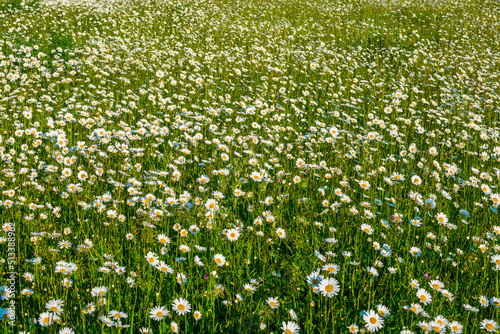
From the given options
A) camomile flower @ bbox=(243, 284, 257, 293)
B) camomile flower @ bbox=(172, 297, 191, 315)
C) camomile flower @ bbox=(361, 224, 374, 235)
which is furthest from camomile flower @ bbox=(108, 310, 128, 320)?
camomile flower @ bbox=(361, 224, 374, 235)

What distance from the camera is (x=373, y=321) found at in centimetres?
192

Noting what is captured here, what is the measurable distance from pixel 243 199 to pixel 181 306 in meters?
1.44

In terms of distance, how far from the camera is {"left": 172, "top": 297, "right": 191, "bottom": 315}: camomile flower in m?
1.92

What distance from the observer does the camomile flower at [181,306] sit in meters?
1.92

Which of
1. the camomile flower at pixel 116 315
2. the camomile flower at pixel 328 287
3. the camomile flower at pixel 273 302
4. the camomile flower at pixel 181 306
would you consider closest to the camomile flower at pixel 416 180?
the camomile flower at pixel 328 287

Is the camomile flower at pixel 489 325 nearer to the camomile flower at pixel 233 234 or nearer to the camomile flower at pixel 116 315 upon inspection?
the camomile flower at pixel 233 234

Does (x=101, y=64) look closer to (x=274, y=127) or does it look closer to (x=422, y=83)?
(x=274, y=127)

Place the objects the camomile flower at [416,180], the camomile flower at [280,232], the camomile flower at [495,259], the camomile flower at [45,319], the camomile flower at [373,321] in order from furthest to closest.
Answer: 1. the camomile flower at [416,180]
2. the camomile flower at [280,232]
3. the camomile flower at [495,259]
4. the camomile flower at [373,321]
5. the camomile flower at [45,319]

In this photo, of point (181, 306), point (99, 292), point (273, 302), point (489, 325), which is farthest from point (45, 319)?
point (489, 325)

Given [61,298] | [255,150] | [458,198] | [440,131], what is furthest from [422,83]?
[61,298]

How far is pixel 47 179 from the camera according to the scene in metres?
2.99

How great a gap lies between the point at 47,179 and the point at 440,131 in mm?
4939

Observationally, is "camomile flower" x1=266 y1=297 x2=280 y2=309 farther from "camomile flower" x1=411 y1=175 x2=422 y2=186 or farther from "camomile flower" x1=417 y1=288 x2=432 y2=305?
"camomile flower" x1=411 y1=175 x2=422 y2=186

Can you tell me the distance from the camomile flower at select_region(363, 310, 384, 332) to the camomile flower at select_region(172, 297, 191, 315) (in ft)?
3.21
